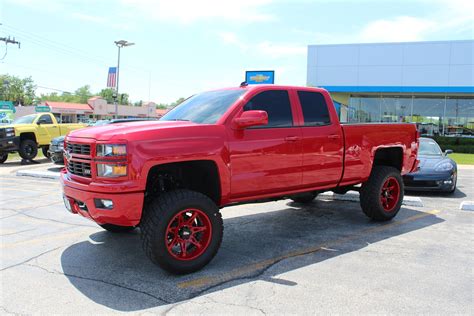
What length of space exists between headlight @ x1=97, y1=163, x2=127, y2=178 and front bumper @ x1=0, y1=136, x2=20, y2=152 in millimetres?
13744

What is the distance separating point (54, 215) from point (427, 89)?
2428 cm

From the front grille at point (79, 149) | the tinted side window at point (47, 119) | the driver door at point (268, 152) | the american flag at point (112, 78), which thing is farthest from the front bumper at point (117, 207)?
the american flag at point (112, 78)

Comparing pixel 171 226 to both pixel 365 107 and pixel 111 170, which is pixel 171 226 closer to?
pixel 111 170

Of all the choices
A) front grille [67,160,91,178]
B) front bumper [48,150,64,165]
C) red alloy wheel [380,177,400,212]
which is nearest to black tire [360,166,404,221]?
red alloy wheel [380,177,400,212]

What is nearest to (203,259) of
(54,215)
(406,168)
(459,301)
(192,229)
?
(192,229)

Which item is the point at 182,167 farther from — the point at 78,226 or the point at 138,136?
the point at 78,226

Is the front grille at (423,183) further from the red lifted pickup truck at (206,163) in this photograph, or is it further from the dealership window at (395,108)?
the dealership window at (395,108)

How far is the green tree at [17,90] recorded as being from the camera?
3733 inches

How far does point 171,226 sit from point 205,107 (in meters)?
1.65

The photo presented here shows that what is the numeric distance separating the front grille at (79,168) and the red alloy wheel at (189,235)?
1017 mm

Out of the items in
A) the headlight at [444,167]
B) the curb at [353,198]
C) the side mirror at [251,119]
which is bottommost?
the curb at [353,198]

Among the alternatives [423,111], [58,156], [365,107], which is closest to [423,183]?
[58,156]

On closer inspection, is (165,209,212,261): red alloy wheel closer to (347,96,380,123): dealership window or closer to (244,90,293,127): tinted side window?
(244,90,293,127): tinted side window

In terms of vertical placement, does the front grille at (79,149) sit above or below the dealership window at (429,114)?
below
